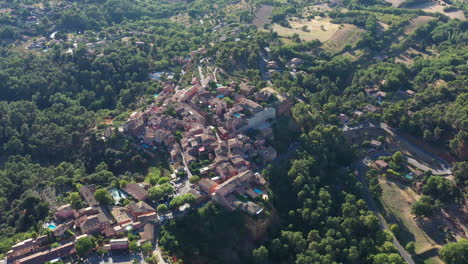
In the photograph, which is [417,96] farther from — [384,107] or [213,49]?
[213,49]

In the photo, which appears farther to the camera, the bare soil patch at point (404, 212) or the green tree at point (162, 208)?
the bare soil patch at point (404, 212)

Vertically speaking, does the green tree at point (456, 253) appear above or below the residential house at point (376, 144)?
above

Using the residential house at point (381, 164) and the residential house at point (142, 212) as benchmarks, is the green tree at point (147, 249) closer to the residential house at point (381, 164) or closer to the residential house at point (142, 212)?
the residential house at point (142, 212)

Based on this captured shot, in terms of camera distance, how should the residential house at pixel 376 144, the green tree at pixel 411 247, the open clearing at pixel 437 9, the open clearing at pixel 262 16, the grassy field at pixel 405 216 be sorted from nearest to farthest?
the green tree at pixel 411 247 < the grassy field at pixel 405 216 < the residential house at pixel 376 144 < the open clearing at pixel 262 16 < the open clearing at pixel 437 9

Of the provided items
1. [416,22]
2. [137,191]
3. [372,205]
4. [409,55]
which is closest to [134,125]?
[137,191]

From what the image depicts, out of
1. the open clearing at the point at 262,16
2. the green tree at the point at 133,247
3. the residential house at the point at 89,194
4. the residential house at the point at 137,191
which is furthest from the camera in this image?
the open clearing at the point at 262,16

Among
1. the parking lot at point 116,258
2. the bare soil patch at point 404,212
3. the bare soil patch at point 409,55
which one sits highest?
the parking lot at point 116,258

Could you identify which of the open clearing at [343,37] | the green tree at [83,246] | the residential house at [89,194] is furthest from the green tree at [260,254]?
the open clearing at [343,37]

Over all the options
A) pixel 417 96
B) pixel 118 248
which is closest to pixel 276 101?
pixel 417 96
